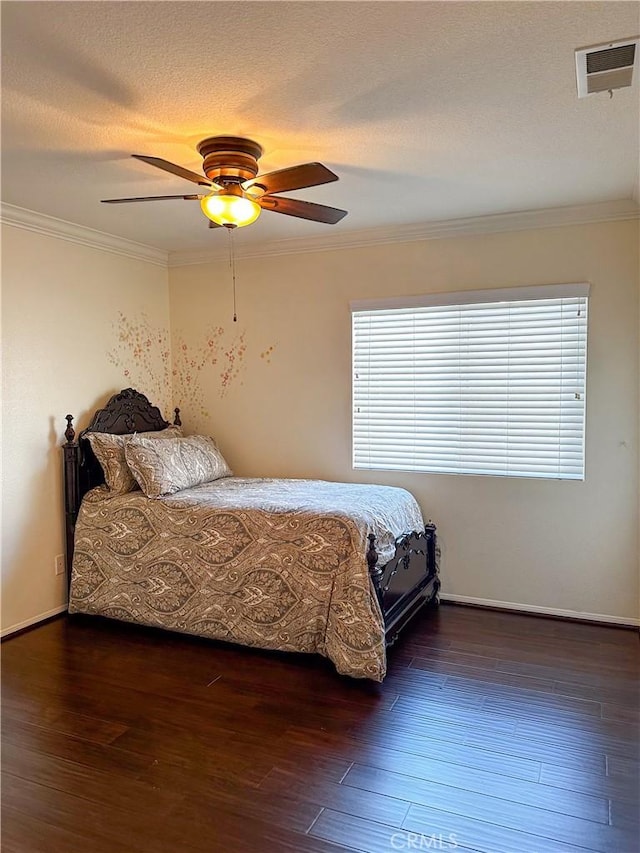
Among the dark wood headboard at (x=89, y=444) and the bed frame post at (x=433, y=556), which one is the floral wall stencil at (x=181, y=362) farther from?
the bed frame post at (x=433, y=556)

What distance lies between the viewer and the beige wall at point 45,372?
3.71 metres

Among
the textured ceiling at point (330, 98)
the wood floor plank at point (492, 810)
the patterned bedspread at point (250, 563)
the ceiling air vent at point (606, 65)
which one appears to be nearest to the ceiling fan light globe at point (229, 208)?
the textured ceiling at point (330, 98)

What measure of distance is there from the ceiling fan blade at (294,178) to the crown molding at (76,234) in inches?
67.3

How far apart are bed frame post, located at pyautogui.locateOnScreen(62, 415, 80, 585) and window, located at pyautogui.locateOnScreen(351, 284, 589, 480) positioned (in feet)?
6.19

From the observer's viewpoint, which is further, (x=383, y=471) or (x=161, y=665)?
(x=383, y=471)

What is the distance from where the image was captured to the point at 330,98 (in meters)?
2.32

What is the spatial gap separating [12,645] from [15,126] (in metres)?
2.73

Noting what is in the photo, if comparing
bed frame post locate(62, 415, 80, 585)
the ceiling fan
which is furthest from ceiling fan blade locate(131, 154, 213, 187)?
bed frame post locate(62, 415, 80, 585)

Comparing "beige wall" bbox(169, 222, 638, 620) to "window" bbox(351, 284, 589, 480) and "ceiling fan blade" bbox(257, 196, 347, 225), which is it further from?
"ceiling fan blade" bbox(257, 196, 347, 225)

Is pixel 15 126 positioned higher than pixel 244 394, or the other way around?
pixel 15 126

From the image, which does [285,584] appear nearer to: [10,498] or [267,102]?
[10,498]

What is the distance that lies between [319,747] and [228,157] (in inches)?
98.2

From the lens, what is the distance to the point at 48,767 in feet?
7.82

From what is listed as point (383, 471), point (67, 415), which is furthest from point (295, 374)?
point (67, 415)
